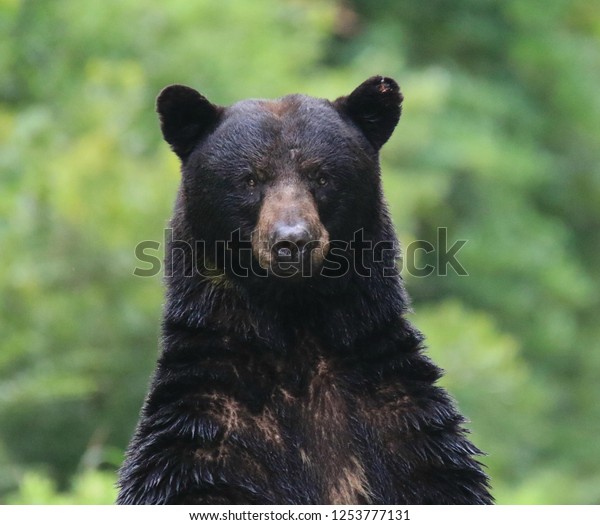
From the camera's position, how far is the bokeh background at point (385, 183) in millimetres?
11289

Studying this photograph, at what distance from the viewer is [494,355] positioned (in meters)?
14.8

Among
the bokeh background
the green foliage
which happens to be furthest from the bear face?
the bokeh background

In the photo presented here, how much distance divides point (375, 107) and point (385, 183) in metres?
12.1

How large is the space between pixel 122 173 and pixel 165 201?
1.43ft

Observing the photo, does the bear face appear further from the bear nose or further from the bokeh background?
the bokeh background

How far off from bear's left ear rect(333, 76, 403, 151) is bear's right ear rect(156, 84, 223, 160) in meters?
0.54

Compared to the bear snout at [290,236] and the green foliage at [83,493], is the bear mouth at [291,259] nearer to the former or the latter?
the bear snout at [290,236]

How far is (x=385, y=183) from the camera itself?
710 inches

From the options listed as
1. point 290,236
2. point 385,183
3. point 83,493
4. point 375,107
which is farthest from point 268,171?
point 385,183

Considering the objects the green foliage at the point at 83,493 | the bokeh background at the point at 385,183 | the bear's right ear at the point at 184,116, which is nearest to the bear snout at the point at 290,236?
the bear's right ear at the point at 184,116

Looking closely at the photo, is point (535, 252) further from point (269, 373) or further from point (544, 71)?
point (269, 373)

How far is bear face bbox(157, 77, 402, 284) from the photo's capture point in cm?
557

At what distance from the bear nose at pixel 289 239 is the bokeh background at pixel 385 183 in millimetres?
2053

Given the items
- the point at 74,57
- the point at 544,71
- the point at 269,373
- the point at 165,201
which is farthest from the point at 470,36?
the point at 269,373
